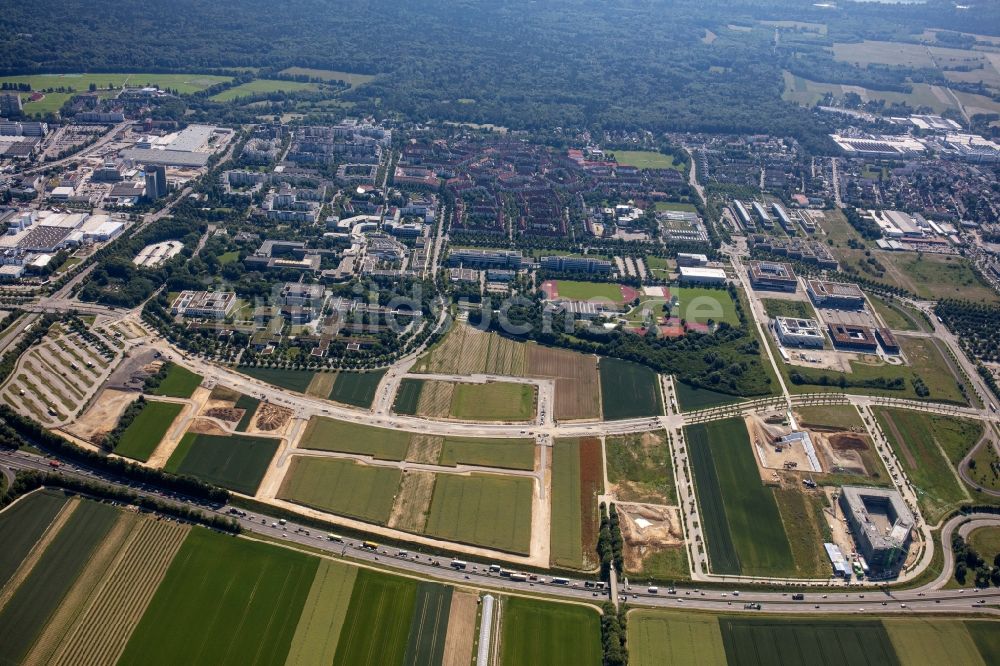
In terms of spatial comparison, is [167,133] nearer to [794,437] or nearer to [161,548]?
[161,548]

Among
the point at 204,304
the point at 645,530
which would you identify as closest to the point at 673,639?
the point at 645,530

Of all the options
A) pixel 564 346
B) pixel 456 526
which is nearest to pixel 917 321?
pixel 564 346

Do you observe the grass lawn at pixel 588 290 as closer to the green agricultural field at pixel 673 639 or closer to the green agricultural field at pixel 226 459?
the green agricultural field at pixel 226 459

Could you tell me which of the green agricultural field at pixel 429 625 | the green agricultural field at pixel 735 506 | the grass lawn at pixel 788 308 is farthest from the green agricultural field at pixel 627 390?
the green agricultural field at pixel 429 625

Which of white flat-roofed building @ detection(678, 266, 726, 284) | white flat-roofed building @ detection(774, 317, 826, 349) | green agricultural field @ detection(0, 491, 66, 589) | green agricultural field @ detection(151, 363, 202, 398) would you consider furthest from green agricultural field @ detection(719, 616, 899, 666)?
green agricultural field @ detection(151, 363, 202, 398)

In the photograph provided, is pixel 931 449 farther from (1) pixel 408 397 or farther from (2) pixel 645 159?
(2) pixel 645 159

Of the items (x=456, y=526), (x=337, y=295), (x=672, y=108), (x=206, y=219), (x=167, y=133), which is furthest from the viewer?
(x=672, y=108)
